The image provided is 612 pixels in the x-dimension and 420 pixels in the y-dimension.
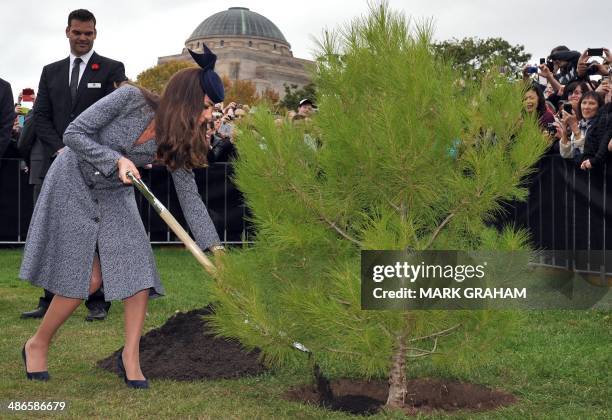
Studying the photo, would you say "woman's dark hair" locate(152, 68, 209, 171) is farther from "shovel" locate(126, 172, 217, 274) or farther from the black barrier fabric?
the black barrier fabric

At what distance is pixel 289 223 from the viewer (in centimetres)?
445

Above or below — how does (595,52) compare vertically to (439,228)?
above

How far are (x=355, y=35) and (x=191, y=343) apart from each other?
2.49 metres

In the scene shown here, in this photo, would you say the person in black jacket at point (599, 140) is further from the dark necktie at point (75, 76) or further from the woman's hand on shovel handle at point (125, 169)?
the woman's hand on shovel handle at point (125, 169)

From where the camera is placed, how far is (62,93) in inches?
296

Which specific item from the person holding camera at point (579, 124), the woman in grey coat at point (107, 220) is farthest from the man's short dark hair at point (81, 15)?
the person holding camera at point (579, 124)

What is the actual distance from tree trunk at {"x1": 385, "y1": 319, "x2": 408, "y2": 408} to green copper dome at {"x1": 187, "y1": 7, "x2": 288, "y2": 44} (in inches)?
4940

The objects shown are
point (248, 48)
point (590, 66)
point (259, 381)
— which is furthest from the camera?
point (248, 48)

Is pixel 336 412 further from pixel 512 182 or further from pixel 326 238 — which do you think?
pixel 512 182

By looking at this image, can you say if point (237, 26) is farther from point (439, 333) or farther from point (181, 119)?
point (439, 333)

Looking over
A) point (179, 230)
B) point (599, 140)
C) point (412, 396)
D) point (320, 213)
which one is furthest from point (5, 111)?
point (599, 140)

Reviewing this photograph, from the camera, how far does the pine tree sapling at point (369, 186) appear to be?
14.3 ft

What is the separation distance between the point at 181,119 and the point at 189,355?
5.48 feet

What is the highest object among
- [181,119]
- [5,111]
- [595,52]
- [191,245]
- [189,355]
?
[595,52]
